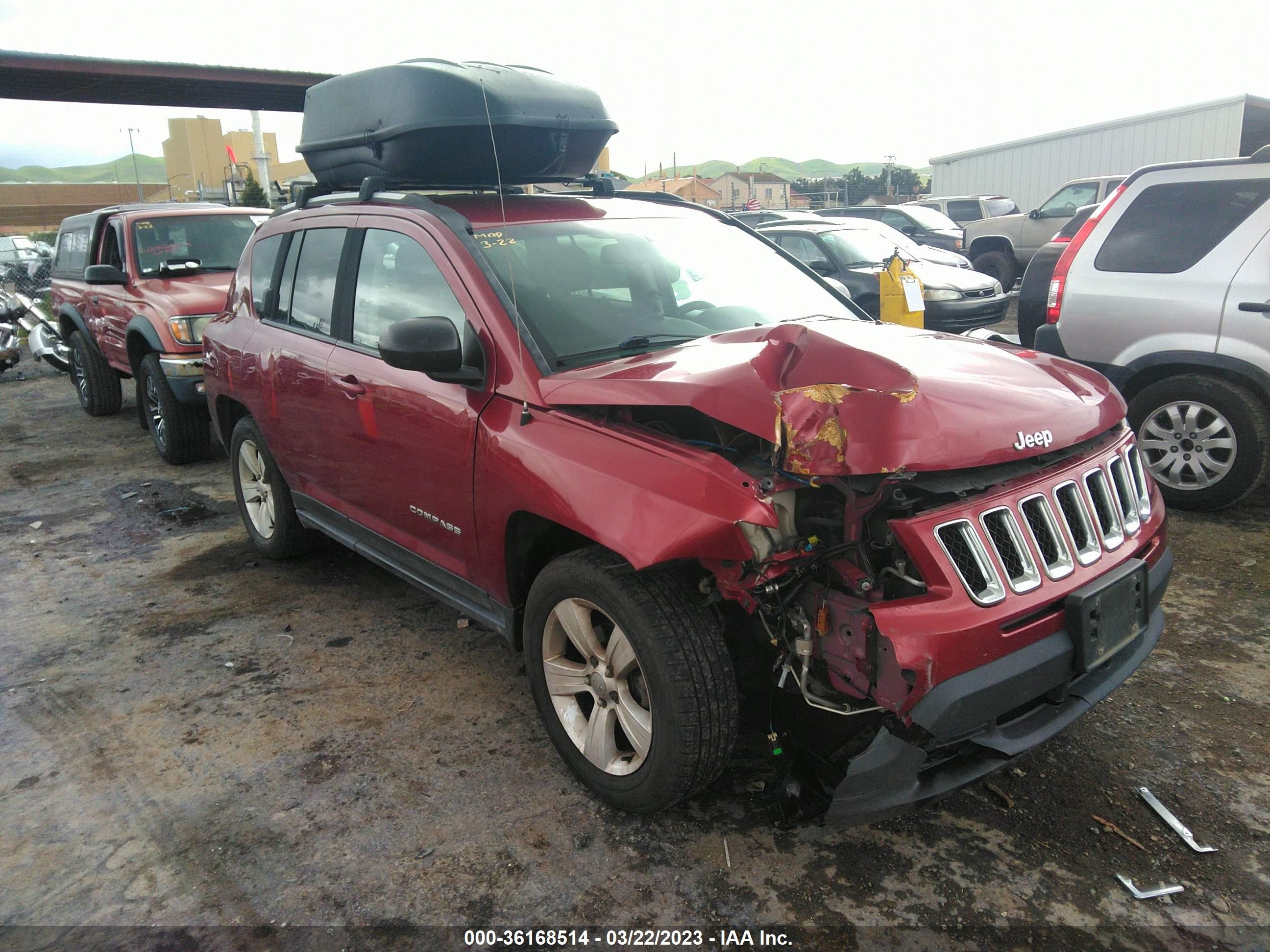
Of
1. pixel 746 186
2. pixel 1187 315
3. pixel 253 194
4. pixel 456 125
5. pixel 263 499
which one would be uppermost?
pixel 746 186

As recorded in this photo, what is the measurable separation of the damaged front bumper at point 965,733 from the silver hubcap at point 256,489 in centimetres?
357

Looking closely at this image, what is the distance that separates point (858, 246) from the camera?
10508mm

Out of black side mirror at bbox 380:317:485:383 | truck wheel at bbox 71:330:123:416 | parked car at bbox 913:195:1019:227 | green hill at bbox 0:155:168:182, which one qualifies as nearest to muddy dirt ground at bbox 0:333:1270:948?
black side mirror at bbox 380:317:485:383

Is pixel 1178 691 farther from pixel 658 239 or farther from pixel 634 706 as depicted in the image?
pixel 658 239

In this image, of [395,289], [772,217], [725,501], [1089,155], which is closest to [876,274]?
[772,217]

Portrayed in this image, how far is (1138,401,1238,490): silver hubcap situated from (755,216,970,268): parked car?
5.70 meters

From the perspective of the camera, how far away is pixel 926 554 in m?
2.21

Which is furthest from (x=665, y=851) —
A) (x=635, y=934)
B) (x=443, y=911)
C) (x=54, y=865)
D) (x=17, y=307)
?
(x=17, y=307)

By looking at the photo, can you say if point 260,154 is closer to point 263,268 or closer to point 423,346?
point 263,268

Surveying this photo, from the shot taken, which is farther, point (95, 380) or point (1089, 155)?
point (1089, 155)

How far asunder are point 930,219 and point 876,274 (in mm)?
8830

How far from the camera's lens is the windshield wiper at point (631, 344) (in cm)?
297

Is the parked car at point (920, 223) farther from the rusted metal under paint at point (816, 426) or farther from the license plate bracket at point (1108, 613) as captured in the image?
the rusted metal under paint at point (816, 426)

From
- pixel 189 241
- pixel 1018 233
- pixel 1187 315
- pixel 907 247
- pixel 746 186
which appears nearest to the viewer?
pixel 1187 315
